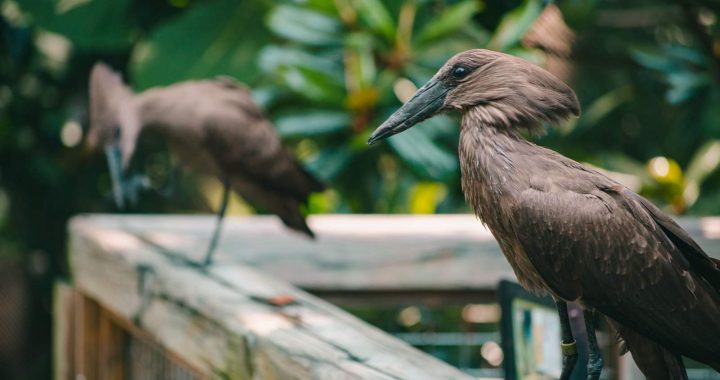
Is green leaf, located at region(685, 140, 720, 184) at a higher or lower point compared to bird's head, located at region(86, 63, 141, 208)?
higher

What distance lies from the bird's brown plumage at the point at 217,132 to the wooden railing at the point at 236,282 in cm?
11

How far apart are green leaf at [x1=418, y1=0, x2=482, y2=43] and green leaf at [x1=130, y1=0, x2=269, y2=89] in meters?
0.85

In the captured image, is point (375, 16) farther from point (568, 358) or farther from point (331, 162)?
point (568, 358)

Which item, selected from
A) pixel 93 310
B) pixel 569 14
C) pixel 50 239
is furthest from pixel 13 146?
pixel 569 14

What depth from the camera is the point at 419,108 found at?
1.58 metres

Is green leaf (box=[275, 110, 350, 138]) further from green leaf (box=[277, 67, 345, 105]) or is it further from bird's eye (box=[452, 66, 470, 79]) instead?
bird's eye (box=[452, 66, 470, 79])

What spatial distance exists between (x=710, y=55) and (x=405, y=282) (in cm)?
128

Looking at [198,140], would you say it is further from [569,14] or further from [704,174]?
[704,174]

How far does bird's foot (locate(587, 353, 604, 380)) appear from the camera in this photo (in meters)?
1.51

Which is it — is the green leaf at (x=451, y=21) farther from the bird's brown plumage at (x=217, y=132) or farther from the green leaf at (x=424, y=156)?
the bird's brown plumage at (x=217, y=132)

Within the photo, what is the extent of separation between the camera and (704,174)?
3.36 metres

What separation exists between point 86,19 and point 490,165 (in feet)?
8.99

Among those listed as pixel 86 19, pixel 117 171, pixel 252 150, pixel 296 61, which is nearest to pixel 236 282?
pixel 252 150

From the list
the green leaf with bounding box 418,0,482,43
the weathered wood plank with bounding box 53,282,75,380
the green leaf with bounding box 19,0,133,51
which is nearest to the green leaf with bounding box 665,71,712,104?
the green leaf with bounding box 418,0,482,43
